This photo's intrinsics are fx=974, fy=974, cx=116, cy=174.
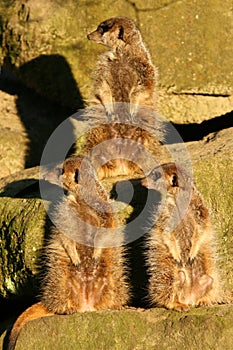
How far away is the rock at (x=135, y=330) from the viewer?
5.89 meters

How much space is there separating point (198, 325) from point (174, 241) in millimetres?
628

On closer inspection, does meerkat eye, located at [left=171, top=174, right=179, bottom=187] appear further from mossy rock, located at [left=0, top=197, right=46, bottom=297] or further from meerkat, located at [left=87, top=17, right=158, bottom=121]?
meerkat, located at [left=87, top=17, right=158, bottom=121]

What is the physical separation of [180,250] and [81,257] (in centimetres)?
64

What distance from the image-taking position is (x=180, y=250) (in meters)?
6.30

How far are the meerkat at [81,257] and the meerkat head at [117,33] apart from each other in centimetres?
154

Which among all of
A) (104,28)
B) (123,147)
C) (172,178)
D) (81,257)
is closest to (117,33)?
(104,28)

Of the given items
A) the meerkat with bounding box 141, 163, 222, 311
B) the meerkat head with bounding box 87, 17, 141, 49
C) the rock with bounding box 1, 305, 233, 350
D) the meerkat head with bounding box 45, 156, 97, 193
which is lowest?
the rock with bounding box 1, 305, 233, 350

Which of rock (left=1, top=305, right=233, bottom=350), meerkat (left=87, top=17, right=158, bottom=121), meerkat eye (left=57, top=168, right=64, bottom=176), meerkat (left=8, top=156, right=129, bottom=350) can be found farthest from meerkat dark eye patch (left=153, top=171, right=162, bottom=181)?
meerkat (left=87, top=17, right=158, bottom=121)

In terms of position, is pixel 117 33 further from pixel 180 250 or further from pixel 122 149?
pixel 180 250

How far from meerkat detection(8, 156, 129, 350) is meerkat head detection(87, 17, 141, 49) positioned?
1.54 m

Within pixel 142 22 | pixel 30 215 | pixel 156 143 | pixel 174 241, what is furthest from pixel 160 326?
pixel 142 22

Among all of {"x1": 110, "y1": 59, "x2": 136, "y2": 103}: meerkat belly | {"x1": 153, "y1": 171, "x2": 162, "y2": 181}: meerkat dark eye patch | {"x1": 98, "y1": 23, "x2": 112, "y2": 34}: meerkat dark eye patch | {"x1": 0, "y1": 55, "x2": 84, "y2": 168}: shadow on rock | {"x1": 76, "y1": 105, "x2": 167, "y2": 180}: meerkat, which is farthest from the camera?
{"x1": 0, "y1": 55, "x2": 84, "y2": 168}: shadow on rock

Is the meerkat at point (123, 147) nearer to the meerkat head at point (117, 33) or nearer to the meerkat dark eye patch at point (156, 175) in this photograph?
the meerkat head at point (117, 33)

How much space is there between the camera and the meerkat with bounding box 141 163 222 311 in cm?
626
